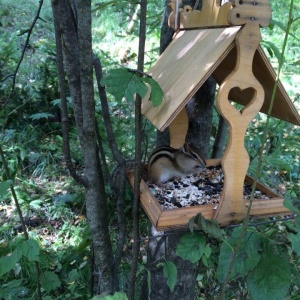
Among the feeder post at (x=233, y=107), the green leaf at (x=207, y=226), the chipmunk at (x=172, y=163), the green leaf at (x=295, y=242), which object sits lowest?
the chipmunk at (x=172, y=163)

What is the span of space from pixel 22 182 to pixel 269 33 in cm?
349

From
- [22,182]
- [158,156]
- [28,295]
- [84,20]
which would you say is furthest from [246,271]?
[22,182]

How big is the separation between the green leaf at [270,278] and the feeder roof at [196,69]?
1.37 ft

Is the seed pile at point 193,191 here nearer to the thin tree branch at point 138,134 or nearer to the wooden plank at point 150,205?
the wooden plank at point 150,205

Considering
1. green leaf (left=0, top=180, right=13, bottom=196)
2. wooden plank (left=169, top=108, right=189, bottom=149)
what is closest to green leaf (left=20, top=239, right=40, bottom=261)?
green leaf (left=0, top=180, right=13, bottom=196)

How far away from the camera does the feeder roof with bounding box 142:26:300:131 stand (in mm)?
1042

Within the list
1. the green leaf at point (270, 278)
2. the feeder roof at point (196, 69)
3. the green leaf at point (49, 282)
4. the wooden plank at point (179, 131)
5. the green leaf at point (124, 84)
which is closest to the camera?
the green leaf at point (124, 84)

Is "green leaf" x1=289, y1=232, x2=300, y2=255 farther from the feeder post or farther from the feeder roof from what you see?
the feeder roof

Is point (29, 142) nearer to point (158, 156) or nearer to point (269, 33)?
point (158, 156)

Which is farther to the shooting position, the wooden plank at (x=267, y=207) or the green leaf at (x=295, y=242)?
the wooden plank at (x=267, y=207)

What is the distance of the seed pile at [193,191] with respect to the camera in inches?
49.4

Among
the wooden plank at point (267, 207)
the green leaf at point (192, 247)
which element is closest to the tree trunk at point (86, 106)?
the green leaf at point (192, 247)

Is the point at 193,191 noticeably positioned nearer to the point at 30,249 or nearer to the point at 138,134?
the point at 138,134

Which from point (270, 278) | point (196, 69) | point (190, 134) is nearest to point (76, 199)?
point (190, 134)
